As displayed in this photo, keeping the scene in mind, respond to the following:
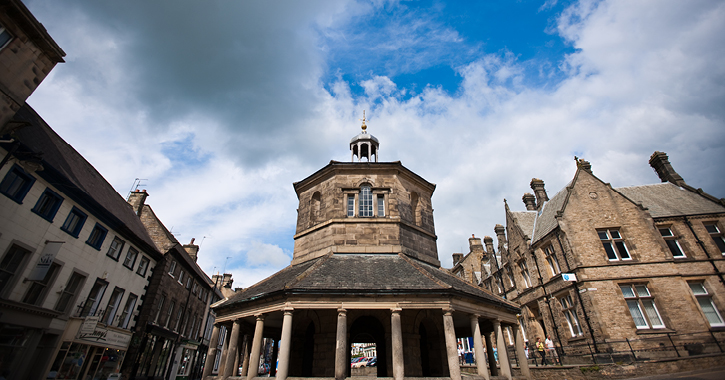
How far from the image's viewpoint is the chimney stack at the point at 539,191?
27719 millimetres

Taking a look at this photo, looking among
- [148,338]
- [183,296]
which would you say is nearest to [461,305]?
[148,338]

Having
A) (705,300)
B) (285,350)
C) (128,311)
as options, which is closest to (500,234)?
(705,300)

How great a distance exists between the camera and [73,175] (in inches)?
596

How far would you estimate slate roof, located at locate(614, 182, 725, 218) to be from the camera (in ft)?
66.7

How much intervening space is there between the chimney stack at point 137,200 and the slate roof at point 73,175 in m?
2.06

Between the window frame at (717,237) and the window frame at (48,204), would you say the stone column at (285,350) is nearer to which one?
the window frame at (48,204)

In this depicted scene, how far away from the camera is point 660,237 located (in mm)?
18797

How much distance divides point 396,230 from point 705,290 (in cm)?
1832

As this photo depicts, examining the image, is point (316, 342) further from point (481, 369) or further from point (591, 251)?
point (591, 251)

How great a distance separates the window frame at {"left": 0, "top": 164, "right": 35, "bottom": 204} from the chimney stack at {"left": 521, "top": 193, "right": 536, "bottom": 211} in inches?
1335

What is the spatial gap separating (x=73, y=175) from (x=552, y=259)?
93.3ft

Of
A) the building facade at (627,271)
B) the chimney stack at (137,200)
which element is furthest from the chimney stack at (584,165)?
the chimney stack at (137,200)

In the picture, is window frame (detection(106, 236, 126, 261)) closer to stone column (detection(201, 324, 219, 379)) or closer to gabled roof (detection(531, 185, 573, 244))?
stone column (detection(201, 324, 219, 379))

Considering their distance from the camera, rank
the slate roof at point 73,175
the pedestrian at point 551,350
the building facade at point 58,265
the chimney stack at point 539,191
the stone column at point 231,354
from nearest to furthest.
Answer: the stone column at point 231,354 → the building facade at point 58,265 → the slate roof at point 73,175 → the pedestrian at point 551,350 → the chimney stack at point 539,191
